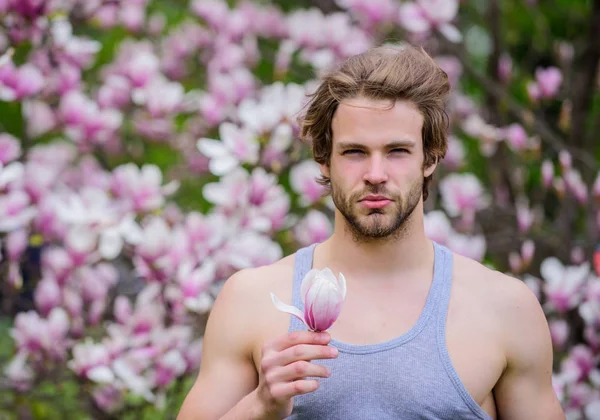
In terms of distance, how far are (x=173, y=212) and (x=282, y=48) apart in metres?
1.02

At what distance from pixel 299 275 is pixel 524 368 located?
62cm

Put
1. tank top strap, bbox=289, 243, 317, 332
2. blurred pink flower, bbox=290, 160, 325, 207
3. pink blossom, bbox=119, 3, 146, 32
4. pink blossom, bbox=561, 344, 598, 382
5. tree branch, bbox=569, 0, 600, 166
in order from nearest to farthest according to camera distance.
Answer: tank top strap, bbox=289, 243, 317, 332 < blurred pink flower, bbox=290, 160, 325, 207 < pink blossom, bbox=561, 344, 598, 382 < pink blossom, bbox=119, 3, 146, 32 < tree branch, bbox=569, 0, 600, 166

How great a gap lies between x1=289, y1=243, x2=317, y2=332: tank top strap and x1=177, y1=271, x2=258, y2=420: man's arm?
0.13m

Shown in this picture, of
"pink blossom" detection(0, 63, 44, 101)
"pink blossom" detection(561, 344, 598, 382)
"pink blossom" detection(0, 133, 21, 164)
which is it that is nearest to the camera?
"pink blossom" detection(0, 133, 21, 164)

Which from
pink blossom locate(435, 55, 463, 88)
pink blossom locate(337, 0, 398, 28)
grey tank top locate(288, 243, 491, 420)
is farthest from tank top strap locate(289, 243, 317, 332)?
pink blossom locate(435, 55, 463, 88)

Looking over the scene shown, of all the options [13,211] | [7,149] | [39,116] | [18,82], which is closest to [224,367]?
[13,211]

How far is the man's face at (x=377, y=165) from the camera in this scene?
2068 mm

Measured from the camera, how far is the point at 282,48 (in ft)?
13.7

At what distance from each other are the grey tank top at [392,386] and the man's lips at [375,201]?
1.08ft

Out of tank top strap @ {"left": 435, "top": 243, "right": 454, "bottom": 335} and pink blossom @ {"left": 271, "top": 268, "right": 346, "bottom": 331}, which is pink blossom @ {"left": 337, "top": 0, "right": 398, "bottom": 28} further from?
pink blossom @ {"left": 271, "top": 268, "right": 346, "bottom": 331}

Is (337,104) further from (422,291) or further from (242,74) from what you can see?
(242,74)

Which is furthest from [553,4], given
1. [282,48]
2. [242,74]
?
[242,74]

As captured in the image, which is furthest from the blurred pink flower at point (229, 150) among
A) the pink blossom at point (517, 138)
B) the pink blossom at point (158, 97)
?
the pink blossom at point (517, 138)

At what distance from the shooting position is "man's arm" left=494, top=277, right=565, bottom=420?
2.20 metres
